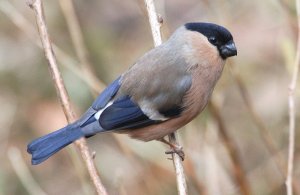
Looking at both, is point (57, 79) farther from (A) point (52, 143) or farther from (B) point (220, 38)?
(B) point (220, 38)

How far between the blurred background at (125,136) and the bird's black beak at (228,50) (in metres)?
0.26

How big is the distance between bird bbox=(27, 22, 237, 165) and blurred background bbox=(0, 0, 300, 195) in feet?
0.86

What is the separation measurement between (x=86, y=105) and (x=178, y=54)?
5.02ft

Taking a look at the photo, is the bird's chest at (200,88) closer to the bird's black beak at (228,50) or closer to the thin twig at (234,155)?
the bird's black beak at (228,50)

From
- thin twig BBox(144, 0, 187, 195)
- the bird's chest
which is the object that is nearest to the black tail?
thin twig BBox(144, 0, 187, 195)

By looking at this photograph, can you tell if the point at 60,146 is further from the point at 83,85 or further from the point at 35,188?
the point at 83,85

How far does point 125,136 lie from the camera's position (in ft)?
15.3

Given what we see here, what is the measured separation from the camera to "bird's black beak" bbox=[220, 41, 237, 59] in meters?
3.81

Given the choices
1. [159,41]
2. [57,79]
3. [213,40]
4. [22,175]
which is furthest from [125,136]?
[57,79]

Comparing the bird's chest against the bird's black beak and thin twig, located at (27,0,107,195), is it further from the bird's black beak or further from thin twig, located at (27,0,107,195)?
thin twig, located at (27,0,107,195)

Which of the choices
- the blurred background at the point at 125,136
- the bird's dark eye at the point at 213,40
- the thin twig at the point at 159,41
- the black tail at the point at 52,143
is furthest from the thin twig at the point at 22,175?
the bird's dark eye at the point at 213,40

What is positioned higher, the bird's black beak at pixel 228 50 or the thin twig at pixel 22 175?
the bird's black beak at pixel 228 50

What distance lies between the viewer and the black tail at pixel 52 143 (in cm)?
352

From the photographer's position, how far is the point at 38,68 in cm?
538
